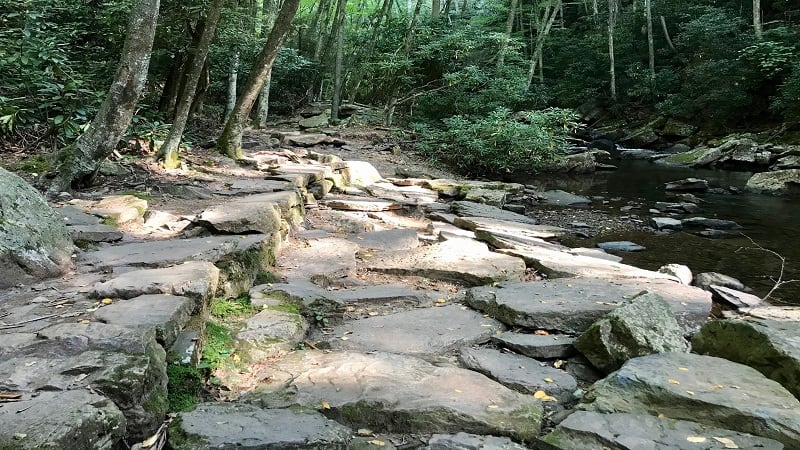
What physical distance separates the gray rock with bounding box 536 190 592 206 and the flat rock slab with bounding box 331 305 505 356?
7362mm

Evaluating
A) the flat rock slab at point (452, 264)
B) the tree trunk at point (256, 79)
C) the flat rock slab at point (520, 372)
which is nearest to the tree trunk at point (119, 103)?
the tree trunk at point (256, 79)

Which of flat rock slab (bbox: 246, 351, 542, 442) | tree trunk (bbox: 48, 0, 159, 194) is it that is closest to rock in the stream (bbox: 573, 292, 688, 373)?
flat rock slab (bbox: 246, 351, 542, 442)

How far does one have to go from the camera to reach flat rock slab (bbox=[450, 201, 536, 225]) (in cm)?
786

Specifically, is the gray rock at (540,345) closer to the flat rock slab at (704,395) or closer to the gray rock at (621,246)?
the flat rock slab at (704,395)

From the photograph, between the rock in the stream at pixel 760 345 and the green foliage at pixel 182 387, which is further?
the rock in the stream at pixel 760 345

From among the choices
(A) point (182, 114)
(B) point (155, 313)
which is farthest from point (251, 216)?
(A) point (182, 114)

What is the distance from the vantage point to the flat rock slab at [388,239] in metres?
5.60

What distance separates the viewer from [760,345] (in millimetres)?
2795

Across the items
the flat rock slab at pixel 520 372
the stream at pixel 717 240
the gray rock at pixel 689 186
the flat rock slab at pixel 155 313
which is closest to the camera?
the flat rock slab at pixel 155 313

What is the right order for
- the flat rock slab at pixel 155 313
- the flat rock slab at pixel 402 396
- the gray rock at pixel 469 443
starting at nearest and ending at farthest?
the gray rock at pixel 469 443 < the flat rock slab at pixel 402 396 < the flat rock slab at pixel 155 313

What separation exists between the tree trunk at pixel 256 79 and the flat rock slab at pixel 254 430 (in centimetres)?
675

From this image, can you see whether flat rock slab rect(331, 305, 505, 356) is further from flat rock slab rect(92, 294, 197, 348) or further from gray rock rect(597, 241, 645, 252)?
gray rock rect(597, 241, 645, 252)

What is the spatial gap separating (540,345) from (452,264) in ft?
5.78

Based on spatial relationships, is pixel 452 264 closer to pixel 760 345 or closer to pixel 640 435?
pixel 760 345
